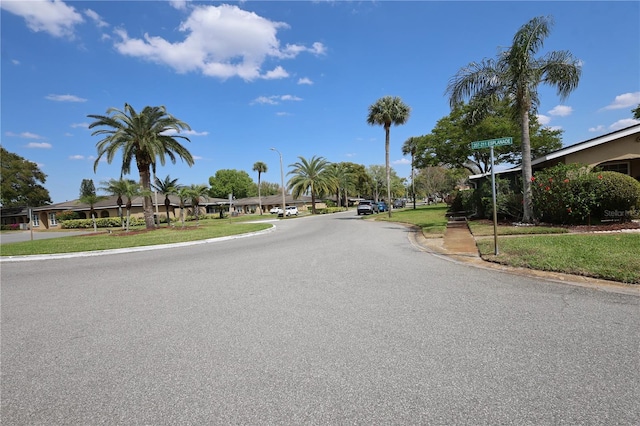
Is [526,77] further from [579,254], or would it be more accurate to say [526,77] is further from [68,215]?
[68,215]

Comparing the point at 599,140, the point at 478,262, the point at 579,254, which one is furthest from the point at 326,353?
the point at 599,140

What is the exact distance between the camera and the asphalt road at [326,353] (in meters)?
2.61

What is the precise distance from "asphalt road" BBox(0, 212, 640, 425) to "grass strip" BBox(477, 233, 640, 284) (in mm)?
1009

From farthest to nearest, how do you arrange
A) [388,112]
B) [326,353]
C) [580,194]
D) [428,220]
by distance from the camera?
[388,112] < [428,220] < [580,194] < [326,353]

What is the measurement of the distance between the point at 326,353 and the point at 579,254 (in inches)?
271

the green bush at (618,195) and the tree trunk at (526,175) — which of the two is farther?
the tree trunk at (526,175)

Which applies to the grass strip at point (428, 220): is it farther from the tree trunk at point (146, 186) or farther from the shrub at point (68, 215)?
the shrub at point (68, 215)

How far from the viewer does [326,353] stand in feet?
11.6

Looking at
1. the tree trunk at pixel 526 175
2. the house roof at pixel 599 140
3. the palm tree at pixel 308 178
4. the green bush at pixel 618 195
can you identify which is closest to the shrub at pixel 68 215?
the palm tree at pixel 308 178

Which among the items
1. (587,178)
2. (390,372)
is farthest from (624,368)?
(587,178)

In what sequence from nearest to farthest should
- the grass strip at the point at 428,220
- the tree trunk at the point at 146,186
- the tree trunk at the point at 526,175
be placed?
the tree trunk at the point at 526,175, the grass strip at the point at 428,220, the tree trunk at the point at 146,186

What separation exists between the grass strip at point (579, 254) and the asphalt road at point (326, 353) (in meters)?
1.01

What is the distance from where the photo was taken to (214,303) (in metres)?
5.52

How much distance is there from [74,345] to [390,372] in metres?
3.76
